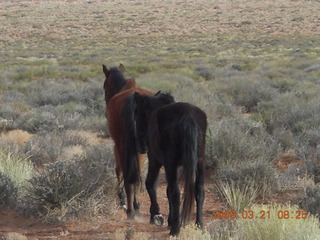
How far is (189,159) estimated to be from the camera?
404 centimetres

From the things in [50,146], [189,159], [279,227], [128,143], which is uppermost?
[189,159]

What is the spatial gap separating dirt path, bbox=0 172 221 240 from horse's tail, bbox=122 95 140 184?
0.59 m

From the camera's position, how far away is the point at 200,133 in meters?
4.24

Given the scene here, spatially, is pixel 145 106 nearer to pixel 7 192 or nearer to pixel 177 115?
pixel 177 115

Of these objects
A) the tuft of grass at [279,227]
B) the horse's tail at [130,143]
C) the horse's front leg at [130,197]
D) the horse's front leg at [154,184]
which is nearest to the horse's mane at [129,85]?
the horse's tail at [130,143]

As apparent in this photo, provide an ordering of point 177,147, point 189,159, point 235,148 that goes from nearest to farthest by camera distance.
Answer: point 189,159 → point 177,147 → point 235,148

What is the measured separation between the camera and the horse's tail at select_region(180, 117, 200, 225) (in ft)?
13.3

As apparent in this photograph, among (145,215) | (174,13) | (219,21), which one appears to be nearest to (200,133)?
(145,215)

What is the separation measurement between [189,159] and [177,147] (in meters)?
0.18

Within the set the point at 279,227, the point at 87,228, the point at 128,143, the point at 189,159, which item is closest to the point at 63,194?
the point at 87,228

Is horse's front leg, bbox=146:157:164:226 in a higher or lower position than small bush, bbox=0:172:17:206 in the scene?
higher

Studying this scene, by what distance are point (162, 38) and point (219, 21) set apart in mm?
17244

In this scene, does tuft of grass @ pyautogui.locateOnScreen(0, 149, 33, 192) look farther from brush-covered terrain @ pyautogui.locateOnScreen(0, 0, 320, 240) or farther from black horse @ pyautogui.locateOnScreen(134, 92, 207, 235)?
black horse @ pyautogui.locateOnScreen(134, 92, 207, 235)

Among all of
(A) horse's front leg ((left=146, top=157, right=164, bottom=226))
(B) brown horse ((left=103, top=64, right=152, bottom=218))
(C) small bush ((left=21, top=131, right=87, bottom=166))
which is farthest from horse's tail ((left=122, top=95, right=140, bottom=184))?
(C) small bush ((left=21, top=131, right=87, bottom=166))
